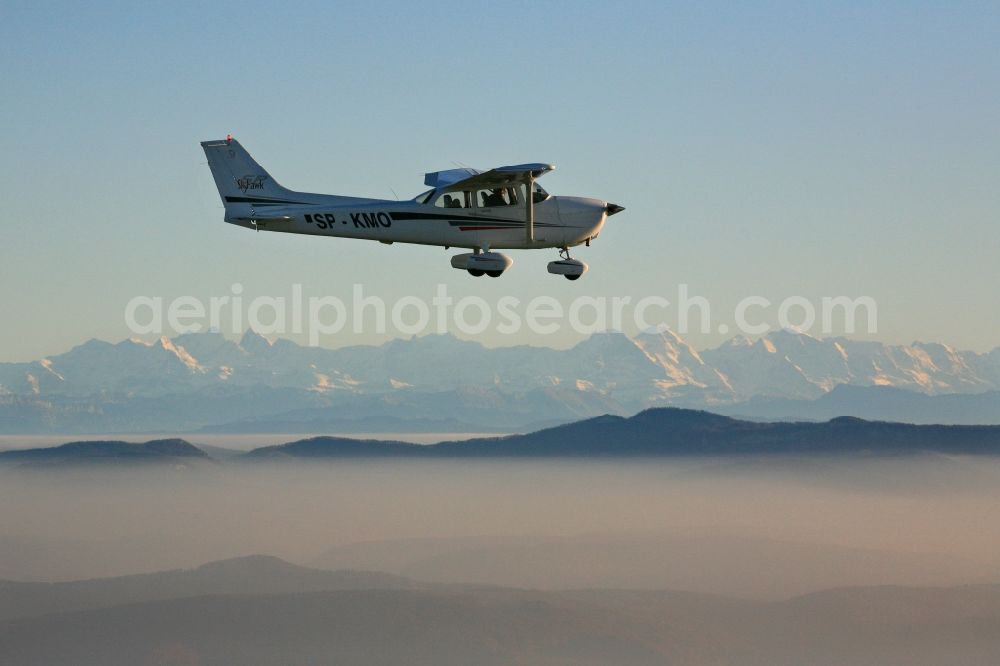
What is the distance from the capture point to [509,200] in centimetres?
4972

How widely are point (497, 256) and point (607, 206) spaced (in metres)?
5.90

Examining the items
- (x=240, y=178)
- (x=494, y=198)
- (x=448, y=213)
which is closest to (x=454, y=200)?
(x=448, y=213)

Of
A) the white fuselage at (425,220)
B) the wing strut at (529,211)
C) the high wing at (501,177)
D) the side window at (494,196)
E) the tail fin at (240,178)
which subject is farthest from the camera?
the tail fin at (240,178)

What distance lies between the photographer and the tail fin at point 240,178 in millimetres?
51656

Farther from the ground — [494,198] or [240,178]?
[240,178]

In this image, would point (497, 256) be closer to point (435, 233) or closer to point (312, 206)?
point (435, 233)

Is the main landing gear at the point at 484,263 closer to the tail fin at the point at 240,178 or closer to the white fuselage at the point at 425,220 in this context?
the white fuselage at the point at 425,220

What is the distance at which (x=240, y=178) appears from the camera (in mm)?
51875

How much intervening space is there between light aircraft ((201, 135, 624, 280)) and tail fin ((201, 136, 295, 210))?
0.14 feet

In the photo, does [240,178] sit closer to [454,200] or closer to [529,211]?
[454,200]

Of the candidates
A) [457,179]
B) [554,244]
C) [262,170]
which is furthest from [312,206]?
[554,244]

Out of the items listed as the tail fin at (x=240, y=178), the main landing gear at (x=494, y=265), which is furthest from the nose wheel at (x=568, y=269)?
the tail fin at (x=240, y=178)

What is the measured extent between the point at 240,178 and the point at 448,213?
30.6 feet

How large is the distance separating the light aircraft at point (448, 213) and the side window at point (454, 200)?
0.13 feet
